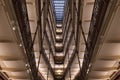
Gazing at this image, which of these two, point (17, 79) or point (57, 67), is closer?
point (17, 79)

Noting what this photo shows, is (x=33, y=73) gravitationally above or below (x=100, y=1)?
below

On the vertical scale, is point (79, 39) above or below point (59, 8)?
above

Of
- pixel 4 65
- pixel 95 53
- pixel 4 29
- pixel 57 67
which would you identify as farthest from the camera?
pixel 57 67

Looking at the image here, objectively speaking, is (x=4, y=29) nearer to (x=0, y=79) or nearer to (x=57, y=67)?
(x=0, y=79)

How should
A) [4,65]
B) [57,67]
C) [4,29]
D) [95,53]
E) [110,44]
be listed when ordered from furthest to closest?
[57,67], [4,65], [95,53], [110,44], [4,29]

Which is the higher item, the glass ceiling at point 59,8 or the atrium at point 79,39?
the atrium at point 79,39

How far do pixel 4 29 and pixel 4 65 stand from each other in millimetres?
5371

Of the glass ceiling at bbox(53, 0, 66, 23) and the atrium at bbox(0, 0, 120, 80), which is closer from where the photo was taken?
the atrium at bbox(0, 0, 120, 80)

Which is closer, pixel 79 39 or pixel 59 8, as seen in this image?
pixel 79 39

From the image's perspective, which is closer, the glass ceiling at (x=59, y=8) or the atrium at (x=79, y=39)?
the atrium at (x=79, y=39)

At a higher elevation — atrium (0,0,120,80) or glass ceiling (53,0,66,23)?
atrium (0,0,120,80)

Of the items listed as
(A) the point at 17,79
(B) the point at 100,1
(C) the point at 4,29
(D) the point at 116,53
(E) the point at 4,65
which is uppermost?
(B) the point at 100,1

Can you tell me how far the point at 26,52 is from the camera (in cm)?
1116

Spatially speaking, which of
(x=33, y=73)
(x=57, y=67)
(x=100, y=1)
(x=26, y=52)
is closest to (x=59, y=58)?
(x=57, y=67)
